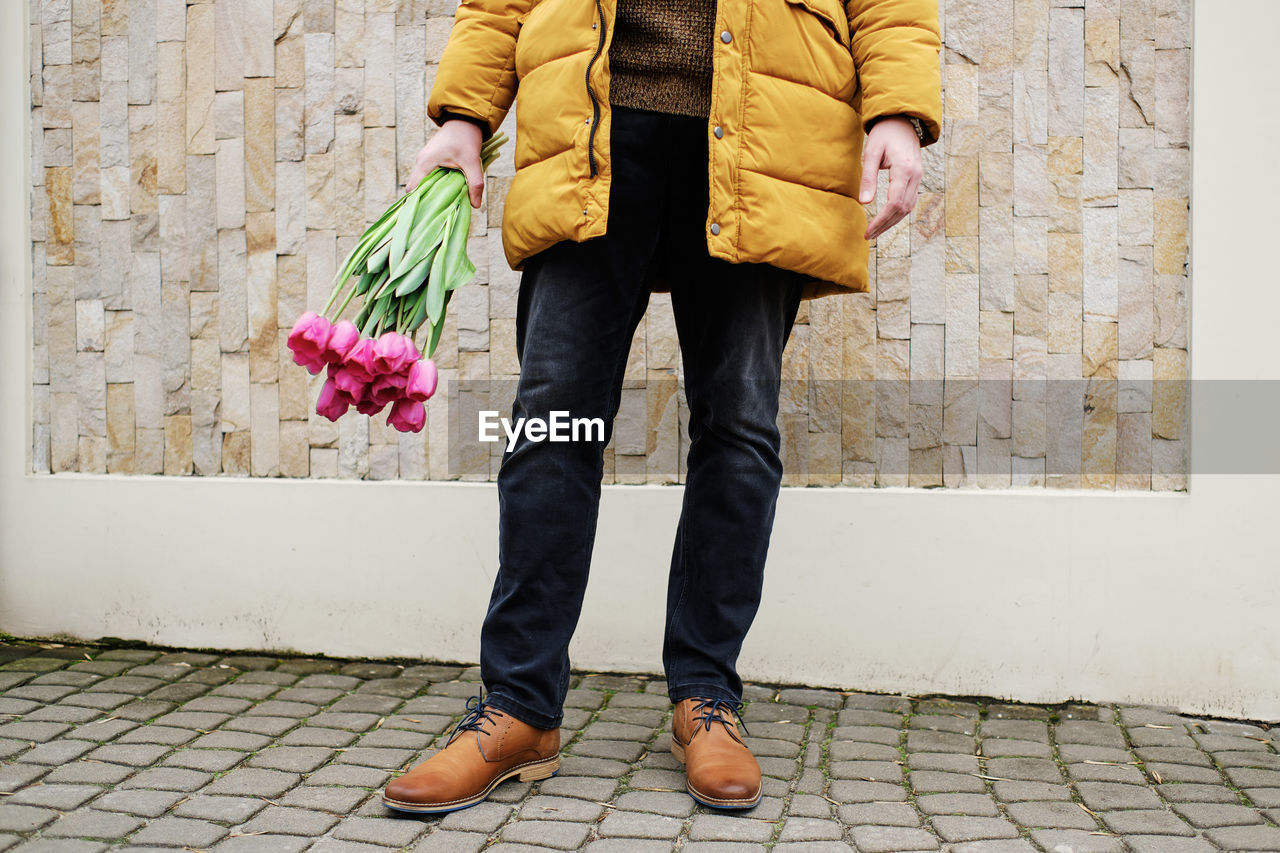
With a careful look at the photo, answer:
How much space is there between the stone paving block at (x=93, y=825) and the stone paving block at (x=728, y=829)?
1007 millimetres

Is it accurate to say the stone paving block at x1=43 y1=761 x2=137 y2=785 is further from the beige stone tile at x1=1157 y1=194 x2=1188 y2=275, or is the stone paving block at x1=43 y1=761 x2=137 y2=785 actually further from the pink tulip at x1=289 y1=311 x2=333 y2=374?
the beige stone tile at x1=1157 y1=194 x2=1188 y2=275

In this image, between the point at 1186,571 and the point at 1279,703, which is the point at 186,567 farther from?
the point at 1279,703

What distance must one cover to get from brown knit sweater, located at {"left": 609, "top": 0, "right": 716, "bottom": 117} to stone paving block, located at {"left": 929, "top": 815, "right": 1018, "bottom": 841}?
1428mm

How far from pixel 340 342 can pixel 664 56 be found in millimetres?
835

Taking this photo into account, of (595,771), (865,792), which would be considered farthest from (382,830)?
(865,792)

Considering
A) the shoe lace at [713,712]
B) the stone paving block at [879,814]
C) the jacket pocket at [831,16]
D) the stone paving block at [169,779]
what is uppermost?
the jacket pocket at [831,16]

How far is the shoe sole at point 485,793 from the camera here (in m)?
1.87

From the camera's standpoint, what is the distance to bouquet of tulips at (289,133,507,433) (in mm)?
1801

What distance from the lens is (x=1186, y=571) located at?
2682 mm

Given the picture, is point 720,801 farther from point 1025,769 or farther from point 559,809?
point 1025,769

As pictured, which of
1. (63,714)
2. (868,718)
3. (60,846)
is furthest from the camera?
(868,718)

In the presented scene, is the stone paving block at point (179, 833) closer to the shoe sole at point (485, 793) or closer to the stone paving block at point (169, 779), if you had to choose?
the stone paving block at point (169, 779)

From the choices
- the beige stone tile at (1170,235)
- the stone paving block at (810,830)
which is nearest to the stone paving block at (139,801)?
the stone paving block at (810,830)
